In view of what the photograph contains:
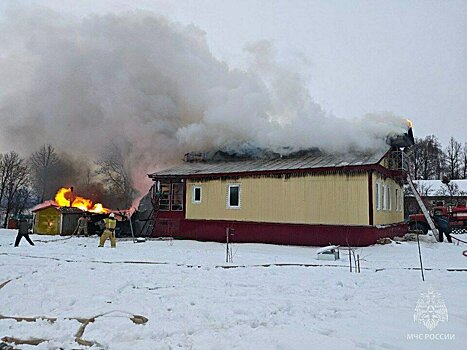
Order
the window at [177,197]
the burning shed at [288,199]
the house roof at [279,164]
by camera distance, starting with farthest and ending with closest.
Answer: the window at [177,197] → the house roof at [279,164] → the burning shed at [288,199]

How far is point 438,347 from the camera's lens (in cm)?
494

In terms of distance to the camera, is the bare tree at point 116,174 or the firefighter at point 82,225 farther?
the bare tree at point 116,174

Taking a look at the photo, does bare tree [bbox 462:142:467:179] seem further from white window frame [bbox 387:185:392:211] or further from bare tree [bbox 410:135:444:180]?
white window frame [bbox 387:185:392:211]

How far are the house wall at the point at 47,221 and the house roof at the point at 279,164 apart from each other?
6093mm

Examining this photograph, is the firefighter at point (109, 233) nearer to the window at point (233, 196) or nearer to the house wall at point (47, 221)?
the window at point (233, 196)

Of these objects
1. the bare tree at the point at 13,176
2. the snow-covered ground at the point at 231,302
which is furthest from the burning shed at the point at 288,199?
the bare tree at the point at 13,176

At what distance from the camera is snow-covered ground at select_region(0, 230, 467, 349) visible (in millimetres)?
5234

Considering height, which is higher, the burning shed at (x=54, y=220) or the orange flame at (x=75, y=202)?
the orange flame at (x=75, y=202)

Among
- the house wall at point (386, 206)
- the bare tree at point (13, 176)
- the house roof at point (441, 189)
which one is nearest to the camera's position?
the house wall at point (386, 206)

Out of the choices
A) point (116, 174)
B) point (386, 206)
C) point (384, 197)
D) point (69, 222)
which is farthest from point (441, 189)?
point (69, 222)

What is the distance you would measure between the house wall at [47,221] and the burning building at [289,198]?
5.76 m

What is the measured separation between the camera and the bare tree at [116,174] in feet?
100

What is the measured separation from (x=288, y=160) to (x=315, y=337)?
15.2 meters

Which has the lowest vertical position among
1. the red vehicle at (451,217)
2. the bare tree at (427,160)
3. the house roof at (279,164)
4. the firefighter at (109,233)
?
the firefighter at (109,233)
